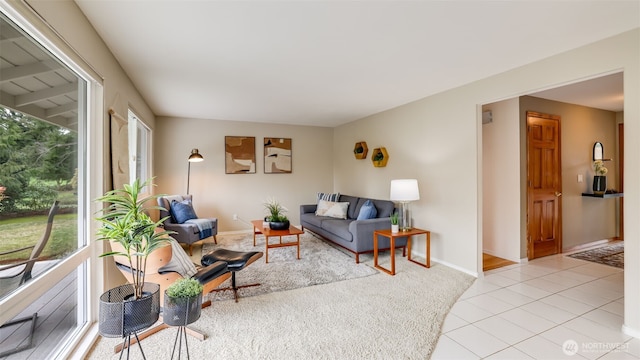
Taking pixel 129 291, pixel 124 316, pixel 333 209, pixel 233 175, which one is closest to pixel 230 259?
pixel 129 291

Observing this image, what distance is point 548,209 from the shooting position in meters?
4.34

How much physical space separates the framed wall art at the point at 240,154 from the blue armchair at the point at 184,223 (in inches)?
48.7

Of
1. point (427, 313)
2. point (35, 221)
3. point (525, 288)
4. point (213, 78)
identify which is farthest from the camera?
point (213, 78)

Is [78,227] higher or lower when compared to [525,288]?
higher

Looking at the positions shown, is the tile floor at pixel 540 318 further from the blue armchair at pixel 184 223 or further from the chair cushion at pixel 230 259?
the blue armchair at pixel 184 223

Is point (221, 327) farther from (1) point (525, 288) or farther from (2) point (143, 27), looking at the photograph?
(1) point (525, 288)

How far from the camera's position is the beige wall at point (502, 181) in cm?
402

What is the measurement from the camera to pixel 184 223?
461cm

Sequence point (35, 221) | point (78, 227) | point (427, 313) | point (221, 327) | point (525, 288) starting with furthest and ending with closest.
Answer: point (525, 288), point (427, 313), point (221, 327), point (78, 227), point (35, 221)

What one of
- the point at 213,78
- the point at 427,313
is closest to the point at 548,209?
the point at 427,313

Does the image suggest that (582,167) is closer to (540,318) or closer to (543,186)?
(543,186)

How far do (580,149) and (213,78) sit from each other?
5659mm

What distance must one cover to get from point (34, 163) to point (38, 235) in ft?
1.33

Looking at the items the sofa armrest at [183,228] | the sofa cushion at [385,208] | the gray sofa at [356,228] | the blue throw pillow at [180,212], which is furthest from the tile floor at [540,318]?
the blue throw pillow at [180,212]
